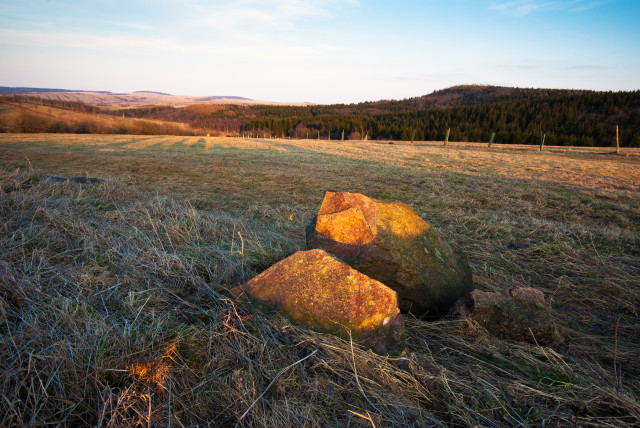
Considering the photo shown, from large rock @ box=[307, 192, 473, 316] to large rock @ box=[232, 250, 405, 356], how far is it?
69 centimetres

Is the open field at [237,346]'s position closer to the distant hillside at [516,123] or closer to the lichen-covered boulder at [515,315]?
the lichen-covered boulder at [515,315]

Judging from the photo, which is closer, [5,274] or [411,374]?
[411,374]

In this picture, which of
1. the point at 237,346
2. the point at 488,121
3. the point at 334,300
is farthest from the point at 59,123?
the point at 488,121

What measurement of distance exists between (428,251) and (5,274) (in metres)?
3.80

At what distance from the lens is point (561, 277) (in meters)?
3.93

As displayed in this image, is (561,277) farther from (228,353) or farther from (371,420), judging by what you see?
(228,353)

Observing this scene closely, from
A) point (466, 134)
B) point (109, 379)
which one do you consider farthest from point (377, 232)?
point (466, 134)

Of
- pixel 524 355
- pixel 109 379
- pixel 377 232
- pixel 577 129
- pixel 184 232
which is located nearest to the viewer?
pixel 109 379

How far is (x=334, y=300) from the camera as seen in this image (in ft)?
7.25

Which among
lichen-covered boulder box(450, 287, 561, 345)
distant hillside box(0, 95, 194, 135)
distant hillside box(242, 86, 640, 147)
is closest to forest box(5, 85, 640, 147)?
distant hillside box(242, 86, 640, 147)

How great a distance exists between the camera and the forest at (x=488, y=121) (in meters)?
57.9

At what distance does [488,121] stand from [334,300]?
81685 mm

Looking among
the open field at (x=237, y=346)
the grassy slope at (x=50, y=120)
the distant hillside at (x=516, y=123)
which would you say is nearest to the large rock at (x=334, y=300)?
the open field at (x=237, y=346)

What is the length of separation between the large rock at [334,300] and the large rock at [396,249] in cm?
69
